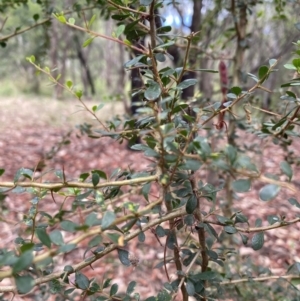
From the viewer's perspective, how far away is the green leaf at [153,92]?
540mm

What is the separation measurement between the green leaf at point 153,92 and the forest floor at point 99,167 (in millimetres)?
209

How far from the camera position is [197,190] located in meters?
0.63

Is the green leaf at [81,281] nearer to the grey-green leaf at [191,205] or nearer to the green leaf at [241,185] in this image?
the grey-green leaf at [191,205]

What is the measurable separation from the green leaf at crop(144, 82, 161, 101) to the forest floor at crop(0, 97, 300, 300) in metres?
0.21

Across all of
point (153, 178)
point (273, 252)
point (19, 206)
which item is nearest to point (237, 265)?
point (273, 252)

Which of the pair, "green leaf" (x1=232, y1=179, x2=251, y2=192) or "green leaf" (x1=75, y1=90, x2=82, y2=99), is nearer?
"green leaf" (x1=232, y1=179, x2=251, y2=192)

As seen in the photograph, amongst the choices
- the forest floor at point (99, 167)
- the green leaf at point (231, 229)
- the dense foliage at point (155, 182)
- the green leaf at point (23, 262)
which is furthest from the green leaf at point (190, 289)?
the green leaf at point (23, 262)

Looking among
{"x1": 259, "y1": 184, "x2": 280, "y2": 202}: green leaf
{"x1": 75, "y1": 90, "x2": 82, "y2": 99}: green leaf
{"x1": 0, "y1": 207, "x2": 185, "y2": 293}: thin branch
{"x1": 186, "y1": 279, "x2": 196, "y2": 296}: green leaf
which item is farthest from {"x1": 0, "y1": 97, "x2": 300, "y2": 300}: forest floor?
{"x1": 259, "y1": 184, "x2": 280, "y2": 202}: green leaf

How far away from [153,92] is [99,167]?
2.68 meters

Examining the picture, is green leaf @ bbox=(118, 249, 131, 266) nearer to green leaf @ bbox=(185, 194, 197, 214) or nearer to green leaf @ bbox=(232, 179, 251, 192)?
green leaf @ bbox=(185, 194, 197, 214)

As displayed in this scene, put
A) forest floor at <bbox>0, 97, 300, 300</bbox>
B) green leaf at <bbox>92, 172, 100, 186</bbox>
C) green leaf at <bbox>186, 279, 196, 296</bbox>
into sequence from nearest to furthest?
green leaf at <bbox>92, 172, 100, 186</bbox>
green leaf at <bbox>186, 279, 196, 296</bbox>
forest floor at <bbox>0, 97, 300, 300</bbox>

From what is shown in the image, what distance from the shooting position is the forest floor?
1781 mm

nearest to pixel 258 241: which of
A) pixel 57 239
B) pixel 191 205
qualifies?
pixel 191 205

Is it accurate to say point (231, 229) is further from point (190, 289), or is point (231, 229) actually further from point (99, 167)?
point (99, 167)
